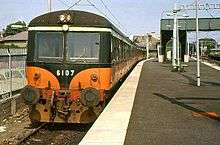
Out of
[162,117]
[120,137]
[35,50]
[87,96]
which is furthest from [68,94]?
[120,137]

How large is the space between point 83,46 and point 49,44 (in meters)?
0.89

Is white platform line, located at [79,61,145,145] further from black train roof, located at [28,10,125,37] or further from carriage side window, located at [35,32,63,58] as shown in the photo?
black train roof, located at [28,10,125,37]

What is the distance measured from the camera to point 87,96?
1102 cm

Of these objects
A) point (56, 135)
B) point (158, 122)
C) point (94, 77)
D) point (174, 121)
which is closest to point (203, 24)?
point (94, 77)

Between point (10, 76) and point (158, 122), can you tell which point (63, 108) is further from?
point (10, 76)

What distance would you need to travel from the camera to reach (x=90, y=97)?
11.0 metres

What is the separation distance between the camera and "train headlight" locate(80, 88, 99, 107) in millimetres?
11023

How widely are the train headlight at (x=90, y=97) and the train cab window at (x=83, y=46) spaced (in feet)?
3.24

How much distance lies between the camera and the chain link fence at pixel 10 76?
1542 cm

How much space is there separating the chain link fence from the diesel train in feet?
9.76

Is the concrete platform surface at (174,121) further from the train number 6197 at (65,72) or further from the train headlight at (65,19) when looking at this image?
the train headlight at (65,19)

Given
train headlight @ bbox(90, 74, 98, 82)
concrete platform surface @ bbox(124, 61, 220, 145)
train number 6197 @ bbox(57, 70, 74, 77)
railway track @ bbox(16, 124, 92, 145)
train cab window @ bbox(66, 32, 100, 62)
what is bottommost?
railway track @ bbox(16, 124, 92, 145)

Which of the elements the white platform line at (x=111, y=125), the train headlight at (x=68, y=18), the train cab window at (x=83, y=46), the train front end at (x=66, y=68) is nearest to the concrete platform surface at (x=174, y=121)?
the white platform line at (x=111, y=125)

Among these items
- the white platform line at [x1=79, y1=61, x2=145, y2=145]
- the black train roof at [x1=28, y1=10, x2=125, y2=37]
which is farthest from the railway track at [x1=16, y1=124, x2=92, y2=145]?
the black train roof at [x1=28, y1=10, x2=125, y2=37]
